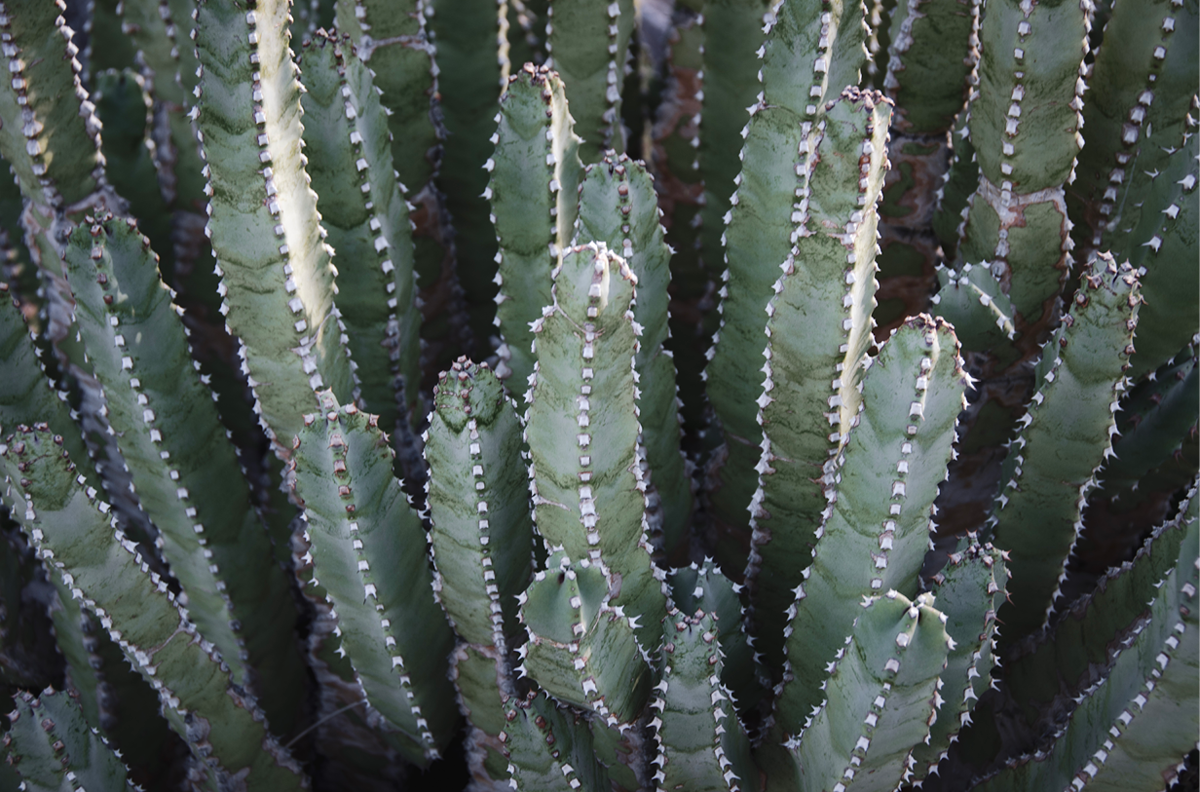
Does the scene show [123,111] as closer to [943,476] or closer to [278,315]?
[278,315]

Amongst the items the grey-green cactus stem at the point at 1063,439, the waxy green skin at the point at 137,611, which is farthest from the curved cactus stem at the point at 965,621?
the waxy green skin at the point at 137,611

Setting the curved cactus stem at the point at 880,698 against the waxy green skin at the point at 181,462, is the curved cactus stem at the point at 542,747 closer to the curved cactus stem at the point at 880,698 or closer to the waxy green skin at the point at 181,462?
the curved cactus stem at the point at 880,698

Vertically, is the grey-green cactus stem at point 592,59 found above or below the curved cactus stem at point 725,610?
above

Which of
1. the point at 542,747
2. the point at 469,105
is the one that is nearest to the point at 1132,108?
the point at 469,105

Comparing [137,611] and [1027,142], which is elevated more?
[1027,142]

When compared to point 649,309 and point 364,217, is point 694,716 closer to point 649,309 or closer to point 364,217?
point 649,309

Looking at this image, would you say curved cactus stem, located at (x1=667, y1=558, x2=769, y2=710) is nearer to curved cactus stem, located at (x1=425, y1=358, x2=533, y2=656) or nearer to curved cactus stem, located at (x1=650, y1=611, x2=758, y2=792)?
curved cactus stem, located at (x1=650, y1=611, x2=758, y2=792)

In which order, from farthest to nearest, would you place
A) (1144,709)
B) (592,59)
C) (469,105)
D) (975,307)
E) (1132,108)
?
1. (469,105)
2. (592,59)
3. (1132,108)
4. (975,307)
5. (1144,709)
